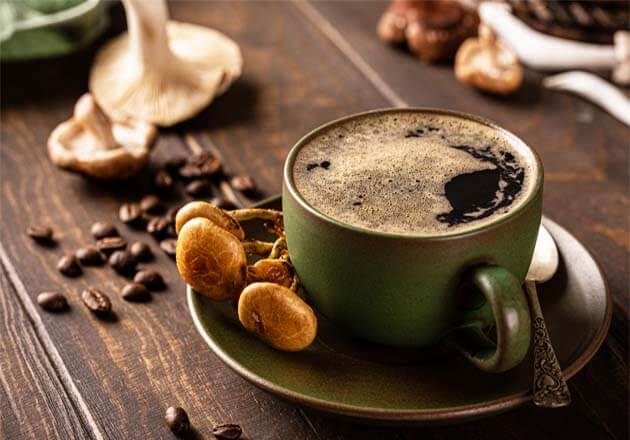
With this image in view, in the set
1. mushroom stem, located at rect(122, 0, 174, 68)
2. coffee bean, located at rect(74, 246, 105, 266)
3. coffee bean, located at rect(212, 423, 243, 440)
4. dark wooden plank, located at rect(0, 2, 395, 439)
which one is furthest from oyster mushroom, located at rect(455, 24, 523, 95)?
coffee bean, located at rect(212, 423, 243, 440)

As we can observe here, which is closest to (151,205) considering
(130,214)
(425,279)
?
(130,214)

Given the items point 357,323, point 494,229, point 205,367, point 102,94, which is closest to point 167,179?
point 102,94

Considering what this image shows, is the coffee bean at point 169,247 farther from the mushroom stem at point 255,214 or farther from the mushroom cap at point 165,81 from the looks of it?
the mushroom cap at point 165,81

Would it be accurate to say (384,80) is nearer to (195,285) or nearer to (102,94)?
(102,94)

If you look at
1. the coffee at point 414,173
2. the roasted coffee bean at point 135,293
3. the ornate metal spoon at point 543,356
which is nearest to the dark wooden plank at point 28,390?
the roasted coffee bean at point 135,293

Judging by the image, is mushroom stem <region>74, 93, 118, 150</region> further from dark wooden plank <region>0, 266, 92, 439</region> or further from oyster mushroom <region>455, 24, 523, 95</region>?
oyster mushroom <region>455, 24, 523, 95</region>

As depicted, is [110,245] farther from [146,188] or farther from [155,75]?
[155,75]
